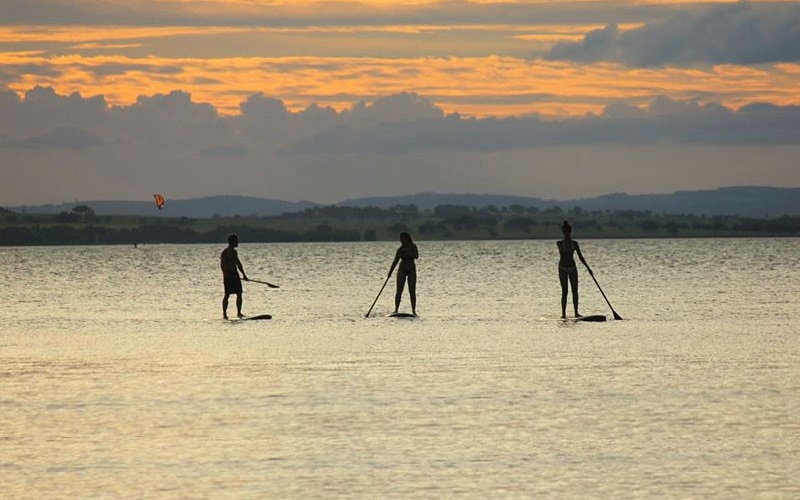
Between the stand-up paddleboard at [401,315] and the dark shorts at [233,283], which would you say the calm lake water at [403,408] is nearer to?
the stand-up paddleboard at [401,315]

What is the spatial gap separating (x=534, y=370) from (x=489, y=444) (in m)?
6.84

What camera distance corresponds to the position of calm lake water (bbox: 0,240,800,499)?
12.6m

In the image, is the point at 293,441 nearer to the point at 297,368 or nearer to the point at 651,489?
the point at 651,489

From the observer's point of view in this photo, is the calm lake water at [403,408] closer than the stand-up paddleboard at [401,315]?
Yes

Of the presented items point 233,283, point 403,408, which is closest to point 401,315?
point 233,283

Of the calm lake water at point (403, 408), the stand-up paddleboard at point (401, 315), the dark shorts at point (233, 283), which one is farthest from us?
the stand-up paddleboard at point (401, 315)

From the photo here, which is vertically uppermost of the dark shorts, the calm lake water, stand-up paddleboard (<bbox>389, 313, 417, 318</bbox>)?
the dark shorts

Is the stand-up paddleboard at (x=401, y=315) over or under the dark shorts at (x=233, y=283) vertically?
under

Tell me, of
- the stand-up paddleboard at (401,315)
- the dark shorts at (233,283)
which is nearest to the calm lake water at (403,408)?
the stand-up paddleboard at (401,315)

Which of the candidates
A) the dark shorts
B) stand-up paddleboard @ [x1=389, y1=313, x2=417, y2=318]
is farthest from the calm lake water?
the dark shorts

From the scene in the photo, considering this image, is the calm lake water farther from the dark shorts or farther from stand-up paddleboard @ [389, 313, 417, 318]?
the dark shorts

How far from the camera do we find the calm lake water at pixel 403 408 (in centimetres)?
1259

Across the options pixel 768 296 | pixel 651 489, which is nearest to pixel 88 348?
pixel 651 489

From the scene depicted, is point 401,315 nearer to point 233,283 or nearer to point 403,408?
point 233,283
